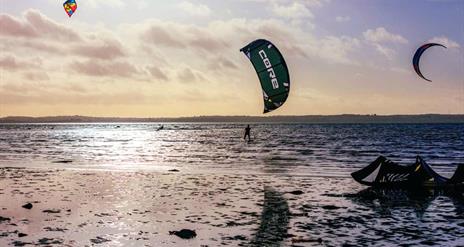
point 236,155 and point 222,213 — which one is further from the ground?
point 222,213

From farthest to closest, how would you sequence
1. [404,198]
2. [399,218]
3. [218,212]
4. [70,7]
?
[70,7], [404,198], [218,212], [399,218]

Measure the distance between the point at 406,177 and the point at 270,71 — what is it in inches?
315

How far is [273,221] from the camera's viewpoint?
13.7 meters

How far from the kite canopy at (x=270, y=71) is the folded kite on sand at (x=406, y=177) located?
5768 mm

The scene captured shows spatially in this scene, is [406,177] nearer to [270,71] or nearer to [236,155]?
[270,71]

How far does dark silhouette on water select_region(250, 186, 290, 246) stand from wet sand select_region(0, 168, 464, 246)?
0.03 metres

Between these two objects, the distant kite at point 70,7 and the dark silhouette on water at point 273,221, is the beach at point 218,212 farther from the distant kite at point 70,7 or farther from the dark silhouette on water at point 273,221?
the distant kite at point 70,7

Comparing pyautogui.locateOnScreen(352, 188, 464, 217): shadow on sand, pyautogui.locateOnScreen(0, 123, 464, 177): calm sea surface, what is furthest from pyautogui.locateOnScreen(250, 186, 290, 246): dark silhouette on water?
pyautogui.locateOnScreen(0, 123, 464, 177): calm sea surface

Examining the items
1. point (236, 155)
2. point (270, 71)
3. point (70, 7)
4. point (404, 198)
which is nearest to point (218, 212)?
point (270, 71)

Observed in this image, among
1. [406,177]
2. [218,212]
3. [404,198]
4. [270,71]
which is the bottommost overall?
[404,198]

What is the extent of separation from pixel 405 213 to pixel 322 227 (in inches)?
156

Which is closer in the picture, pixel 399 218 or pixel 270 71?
pixel 399 218

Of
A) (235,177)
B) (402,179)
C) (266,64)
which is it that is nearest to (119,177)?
(235,177)

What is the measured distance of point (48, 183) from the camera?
2220 cm
